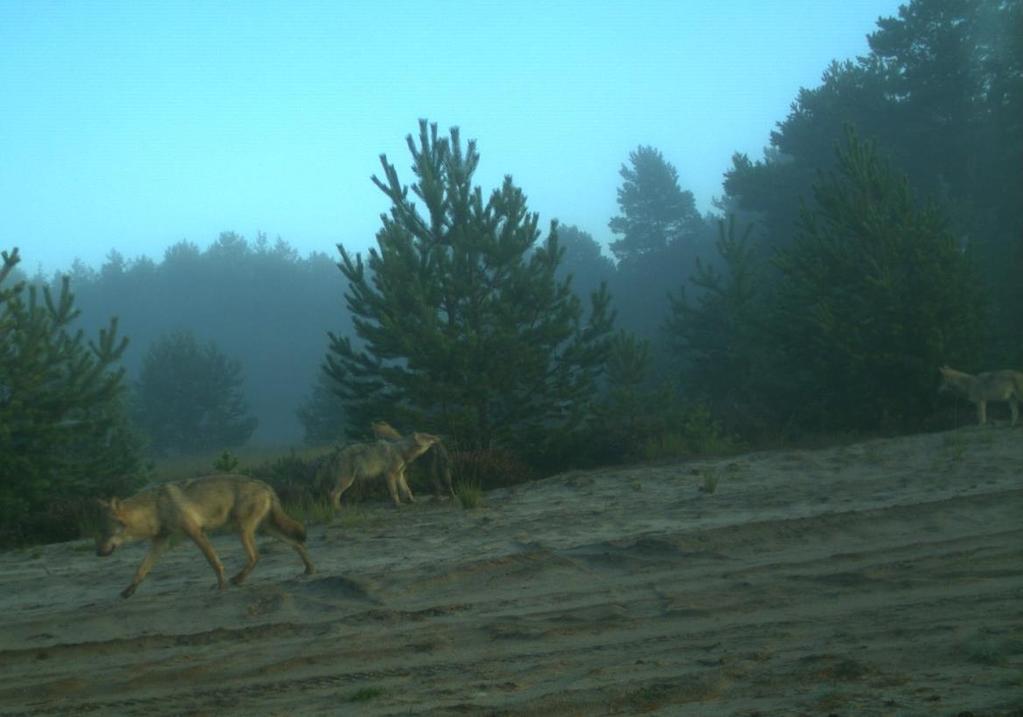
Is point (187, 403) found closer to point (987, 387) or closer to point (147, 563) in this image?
point (987, 387)

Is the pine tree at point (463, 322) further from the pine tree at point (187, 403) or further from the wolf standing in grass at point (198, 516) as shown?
the pine tree at point (187, 403)

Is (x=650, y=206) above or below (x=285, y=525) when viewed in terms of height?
above

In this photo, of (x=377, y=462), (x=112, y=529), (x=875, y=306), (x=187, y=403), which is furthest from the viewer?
(x=187, y=403)

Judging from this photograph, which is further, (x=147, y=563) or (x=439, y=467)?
(x=439, y=467)

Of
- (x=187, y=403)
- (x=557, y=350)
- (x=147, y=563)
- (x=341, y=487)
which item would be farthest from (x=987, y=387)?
(x=187, y=403)

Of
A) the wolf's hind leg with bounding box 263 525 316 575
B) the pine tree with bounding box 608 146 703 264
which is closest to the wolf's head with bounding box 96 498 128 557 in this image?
the wolf's hind leg with bounding box 263 525 316 575

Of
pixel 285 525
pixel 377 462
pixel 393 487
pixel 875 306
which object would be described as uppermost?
pixel 875 306

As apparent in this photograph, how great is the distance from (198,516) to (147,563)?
0.70 metres

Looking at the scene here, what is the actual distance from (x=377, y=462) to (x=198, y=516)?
→ 6.35 m

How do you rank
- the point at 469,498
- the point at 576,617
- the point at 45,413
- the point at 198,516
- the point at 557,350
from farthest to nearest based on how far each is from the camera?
the point at 557,350 < the point at 45,413 < the point at 469,498 < the point at 198,516 < the point at 576,617

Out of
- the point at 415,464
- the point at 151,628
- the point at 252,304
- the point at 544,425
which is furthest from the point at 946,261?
the point at 252,304

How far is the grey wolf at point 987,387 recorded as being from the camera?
74.8 ft

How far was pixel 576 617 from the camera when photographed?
8.72 meters

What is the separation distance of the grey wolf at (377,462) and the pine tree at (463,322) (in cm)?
592
